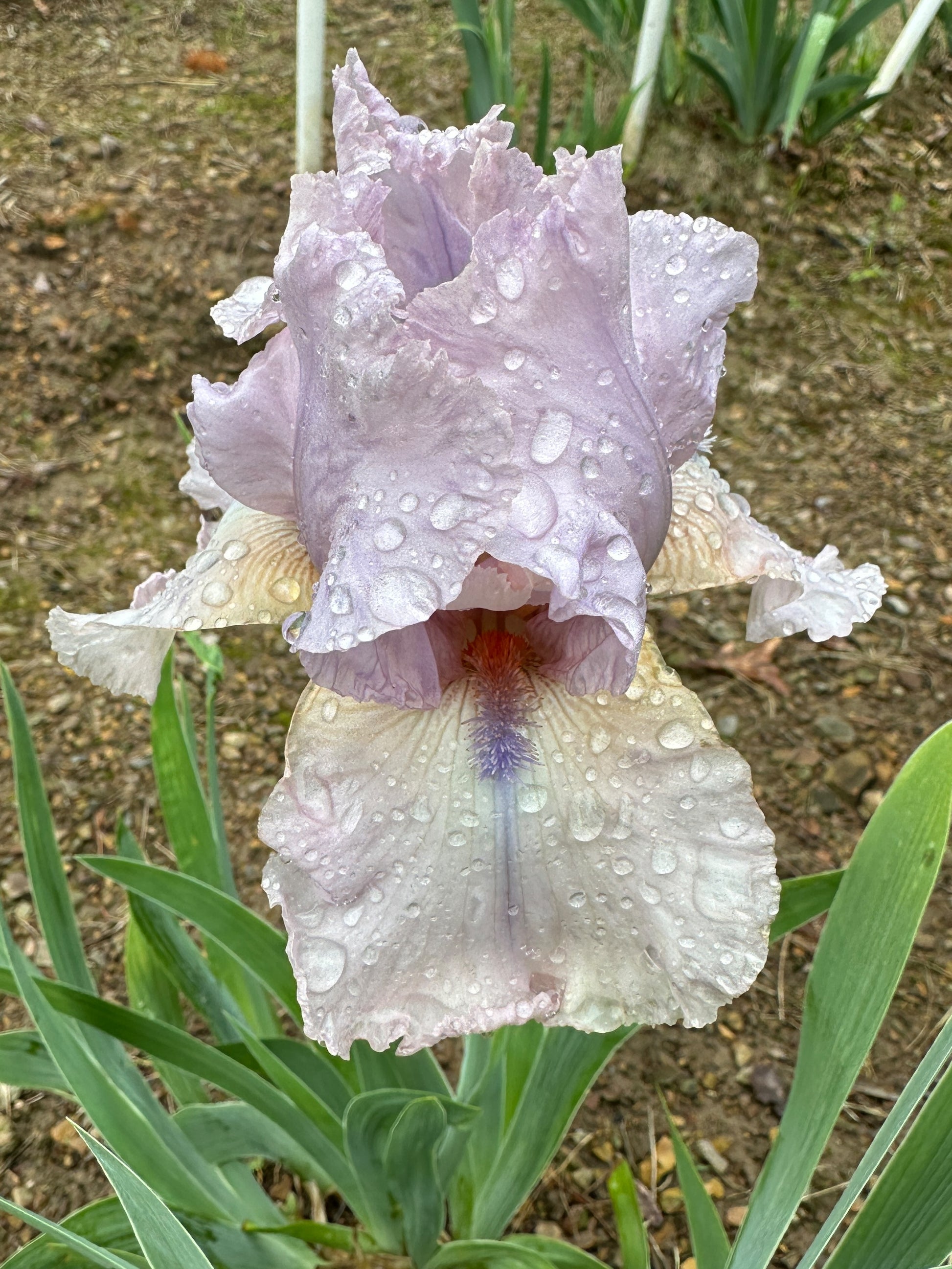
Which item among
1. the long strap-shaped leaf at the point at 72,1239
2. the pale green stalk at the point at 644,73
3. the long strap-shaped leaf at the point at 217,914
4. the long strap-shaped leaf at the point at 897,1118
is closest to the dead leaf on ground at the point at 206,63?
the pale green stalk at the point at 644,73

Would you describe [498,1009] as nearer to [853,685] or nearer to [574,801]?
[574,801]

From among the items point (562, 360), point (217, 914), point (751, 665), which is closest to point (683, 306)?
point (562, 360)

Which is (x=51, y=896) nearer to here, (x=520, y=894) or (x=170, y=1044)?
(x=170, y=1044)

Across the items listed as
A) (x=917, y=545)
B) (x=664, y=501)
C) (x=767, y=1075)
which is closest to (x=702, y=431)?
(x=664, y=501)

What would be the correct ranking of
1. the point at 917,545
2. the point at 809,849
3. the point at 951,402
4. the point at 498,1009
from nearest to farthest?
the point at 498,1009 < the point at 809,849 < the point at 917,545 < the point at 951,402

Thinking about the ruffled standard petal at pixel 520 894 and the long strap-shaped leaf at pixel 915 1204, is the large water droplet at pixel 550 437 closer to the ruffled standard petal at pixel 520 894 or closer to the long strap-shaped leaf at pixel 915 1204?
the ruffled standard petal at pixel 520 894

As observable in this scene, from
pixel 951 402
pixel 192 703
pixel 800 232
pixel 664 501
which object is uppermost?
pixel 664 501
